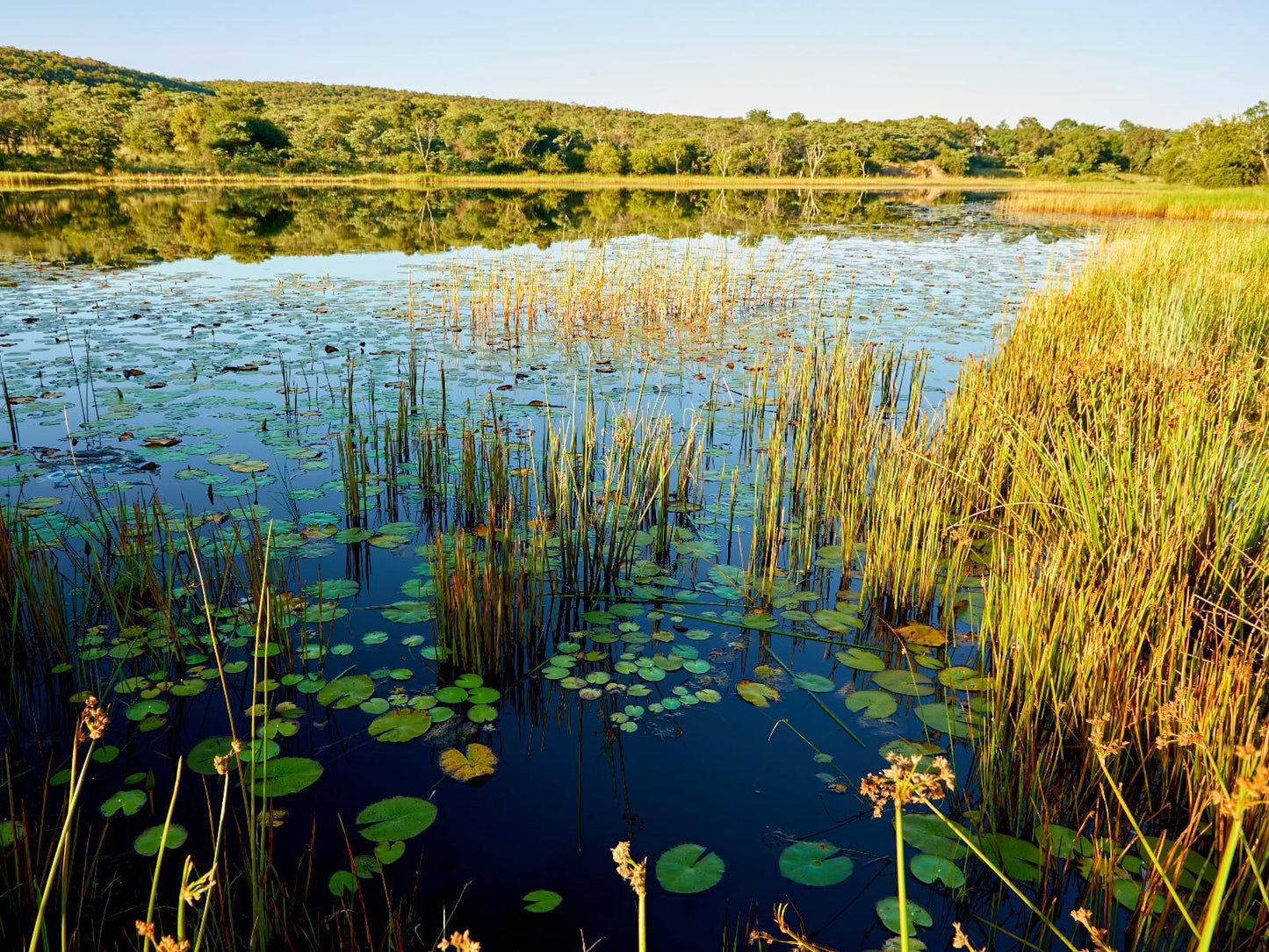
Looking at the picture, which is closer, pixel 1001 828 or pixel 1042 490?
pixel 1001 828

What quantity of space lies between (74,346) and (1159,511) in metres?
8.45

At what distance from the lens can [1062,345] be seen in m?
5.05

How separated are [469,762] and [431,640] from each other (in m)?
0.78

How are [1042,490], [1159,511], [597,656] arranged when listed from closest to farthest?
[1159,511], [597,656], [1042,490]

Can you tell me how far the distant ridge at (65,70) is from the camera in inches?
2386

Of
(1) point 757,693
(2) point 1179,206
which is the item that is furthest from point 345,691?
(2) point 1179,206

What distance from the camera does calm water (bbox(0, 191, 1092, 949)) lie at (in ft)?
6.76

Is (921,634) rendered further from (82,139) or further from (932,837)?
(82,139)

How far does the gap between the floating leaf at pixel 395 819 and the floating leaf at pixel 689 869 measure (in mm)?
690

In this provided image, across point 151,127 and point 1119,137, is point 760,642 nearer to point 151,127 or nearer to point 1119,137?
point 151,127

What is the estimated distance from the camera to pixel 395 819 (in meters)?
2.14

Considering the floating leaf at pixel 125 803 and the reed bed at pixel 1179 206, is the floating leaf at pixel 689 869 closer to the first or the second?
the floating leaf at pixel 125 803

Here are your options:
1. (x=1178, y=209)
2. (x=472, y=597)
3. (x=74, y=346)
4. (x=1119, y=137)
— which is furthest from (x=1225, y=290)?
(x=1119, y=137)

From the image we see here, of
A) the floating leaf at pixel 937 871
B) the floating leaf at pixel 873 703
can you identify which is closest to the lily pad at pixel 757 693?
the floating leaf at pixel 873 703
